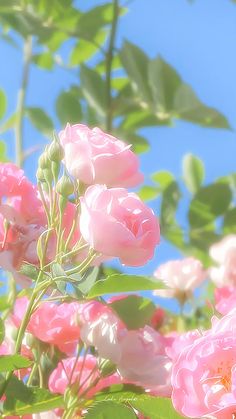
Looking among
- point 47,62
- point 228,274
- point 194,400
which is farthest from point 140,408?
point 47,62

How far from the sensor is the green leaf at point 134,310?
81 cm

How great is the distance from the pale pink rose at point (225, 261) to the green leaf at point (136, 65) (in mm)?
252

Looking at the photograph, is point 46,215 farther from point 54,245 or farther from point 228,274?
point 228,274

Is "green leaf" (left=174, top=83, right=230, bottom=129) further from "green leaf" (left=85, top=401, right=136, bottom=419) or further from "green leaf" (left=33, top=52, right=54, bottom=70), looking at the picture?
"green leaf" (left=85, top=401, right=136, bottom=419)

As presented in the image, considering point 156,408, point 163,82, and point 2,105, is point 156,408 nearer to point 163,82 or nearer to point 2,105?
point 163,82

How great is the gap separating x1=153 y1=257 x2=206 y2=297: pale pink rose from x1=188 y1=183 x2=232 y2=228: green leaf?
0.07m

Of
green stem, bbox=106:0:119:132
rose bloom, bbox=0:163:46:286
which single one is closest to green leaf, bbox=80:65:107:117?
green stem, bbox=106:0:119:132

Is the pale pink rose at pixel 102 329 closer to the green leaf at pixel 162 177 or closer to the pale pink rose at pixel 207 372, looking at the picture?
the pale pink rose at pixel 207 372

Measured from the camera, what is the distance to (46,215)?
0.74m

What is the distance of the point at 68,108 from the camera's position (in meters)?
1.57

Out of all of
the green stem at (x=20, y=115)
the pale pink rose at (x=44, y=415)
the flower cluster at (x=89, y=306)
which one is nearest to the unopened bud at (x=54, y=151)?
the flower cluster at (x=89, y=306)

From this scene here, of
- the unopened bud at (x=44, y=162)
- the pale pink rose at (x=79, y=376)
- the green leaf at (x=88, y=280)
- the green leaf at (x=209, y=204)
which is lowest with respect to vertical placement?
the pale pink rose at (x=79, y=376)

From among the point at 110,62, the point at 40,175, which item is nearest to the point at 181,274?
the point at 110,62

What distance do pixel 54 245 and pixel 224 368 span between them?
6.6 inches
